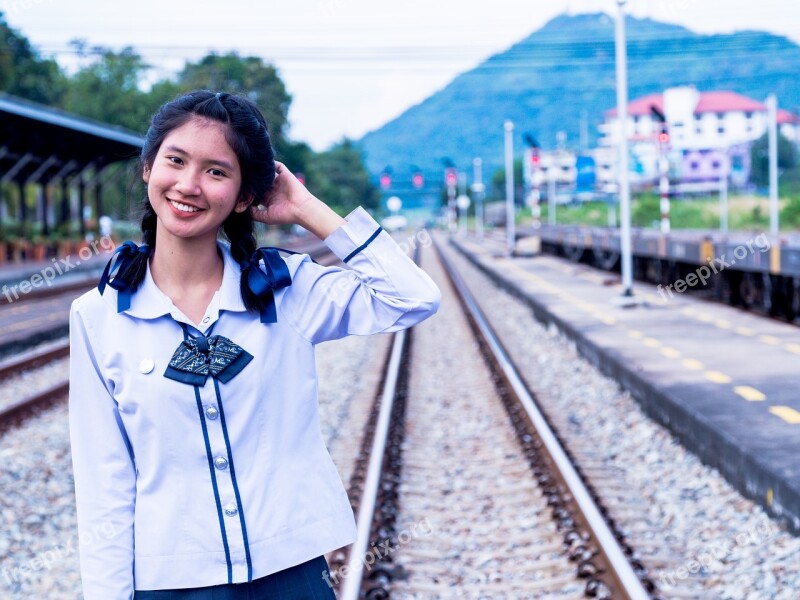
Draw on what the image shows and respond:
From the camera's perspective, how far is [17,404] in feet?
33.6

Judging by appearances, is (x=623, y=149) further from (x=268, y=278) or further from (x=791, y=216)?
(x=791, y=216)

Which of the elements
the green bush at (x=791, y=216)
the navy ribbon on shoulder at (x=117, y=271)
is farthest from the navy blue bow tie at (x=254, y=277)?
the green bush at (x=791, y=216)

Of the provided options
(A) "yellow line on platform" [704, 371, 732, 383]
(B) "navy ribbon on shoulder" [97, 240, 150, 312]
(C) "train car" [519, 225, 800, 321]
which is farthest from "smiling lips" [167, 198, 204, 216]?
(C) "train car" [519, 225, 800, 321]

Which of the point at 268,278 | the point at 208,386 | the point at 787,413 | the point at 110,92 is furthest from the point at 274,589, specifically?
the point at 110,92

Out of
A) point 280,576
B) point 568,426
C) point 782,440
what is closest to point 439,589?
point 782,440

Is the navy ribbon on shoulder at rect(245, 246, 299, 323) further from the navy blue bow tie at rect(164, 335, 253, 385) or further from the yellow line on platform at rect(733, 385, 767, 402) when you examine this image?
the yellow line on platform at rect(733, 385, 767, 402)

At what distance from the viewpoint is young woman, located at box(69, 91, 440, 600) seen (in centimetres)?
208

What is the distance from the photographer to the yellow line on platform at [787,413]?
7809 millimetres

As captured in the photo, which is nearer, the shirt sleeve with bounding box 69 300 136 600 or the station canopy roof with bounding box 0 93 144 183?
the shirt sleeve with bounding box 69 300 136 600

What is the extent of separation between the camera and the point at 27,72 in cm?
7812

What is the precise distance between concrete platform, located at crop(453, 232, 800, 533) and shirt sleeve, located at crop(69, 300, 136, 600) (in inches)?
177

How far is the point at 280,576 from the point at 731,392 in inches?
296

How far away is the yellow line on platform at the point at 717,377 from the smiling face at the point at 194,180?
815cm

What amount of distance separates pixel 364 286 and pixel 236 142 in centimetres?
38
